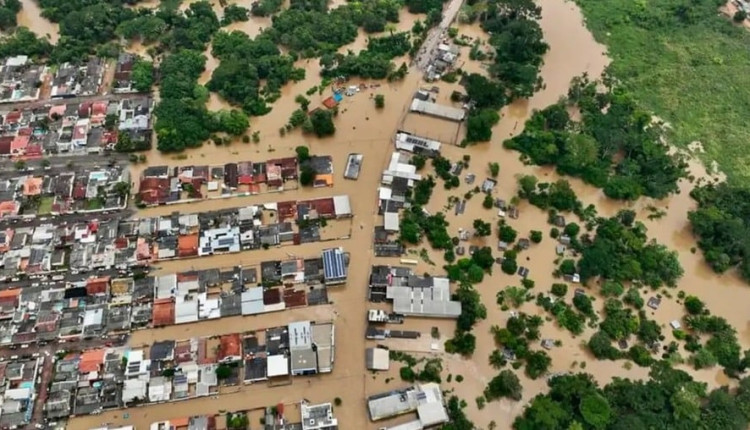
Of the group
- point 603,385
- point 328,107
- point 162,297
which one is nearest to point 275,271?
point 162,297

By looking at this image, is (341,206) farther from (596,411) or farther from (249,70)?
(596,411)

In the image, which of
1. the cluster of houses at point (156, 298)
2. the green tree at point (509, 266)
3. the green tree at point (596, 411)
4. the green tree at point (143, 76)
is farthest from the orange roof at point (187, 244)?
the green tree at point (596, 411)

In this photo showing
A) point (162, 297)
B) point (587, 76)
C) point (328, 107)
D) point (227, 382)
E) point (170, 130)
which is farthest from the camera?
point (587, 76)

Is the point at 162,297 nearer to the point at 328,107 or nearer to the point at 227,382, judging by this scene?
the point at 227,382

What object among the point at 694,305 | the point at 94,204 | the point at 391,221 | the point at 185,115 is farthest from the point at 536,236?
the point at 94,204

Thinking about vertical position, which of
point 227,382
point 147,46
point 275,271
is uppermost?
point 147,46
